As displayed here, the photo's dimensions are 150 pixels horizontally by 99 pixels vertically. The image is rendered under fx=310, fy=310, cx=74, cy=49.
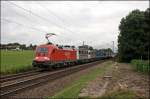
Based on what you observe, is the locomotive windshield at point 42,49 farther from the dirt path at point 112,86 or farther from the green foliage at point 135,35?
the green foliage at point 135,35

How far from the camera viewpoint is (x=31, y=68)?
123 ft

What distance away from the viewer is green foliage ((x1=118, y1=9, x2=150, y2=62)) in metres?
67.7

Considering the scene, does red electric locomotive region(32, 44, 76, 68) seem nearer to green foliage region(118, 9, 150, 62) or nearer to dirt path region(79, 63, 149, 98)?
dirt path region(79, 63, 149, 98)

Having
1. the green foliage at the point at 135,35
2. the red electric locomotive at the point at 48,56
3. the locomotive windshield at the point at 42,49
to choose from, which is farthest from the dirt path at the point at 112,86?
the green foliage at the point at 135,35

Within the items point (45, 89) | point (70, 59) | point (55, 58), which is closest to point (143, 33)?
point (70, 59)

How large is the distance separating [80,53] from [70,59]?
932 centimetres

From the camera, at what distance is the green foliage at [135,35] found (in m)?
67.7

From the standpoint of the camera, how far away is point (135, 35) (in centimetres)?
6862

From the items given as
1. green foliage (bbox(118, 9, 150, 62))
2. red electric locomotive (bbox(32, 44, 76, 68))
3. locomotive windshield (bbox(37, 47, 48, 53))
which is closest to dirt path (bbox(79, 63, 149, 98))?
red electric locomotive (bbox(32, 44, 76, 68))

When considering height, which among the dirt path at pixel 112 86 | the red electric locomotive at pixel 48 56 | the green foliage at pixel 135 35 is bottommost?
the dirt path at pixel 112 86

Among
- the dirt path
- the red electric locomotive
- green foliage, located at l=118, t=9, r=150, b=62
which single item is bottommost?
the dirt path

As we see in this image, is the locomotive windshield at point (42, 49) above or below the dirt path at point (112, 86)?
above

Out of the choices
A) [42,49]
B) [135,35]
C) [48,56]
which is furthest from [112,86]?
[135,35]

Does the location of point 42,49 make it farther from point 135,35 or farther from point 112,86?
point 135,35
